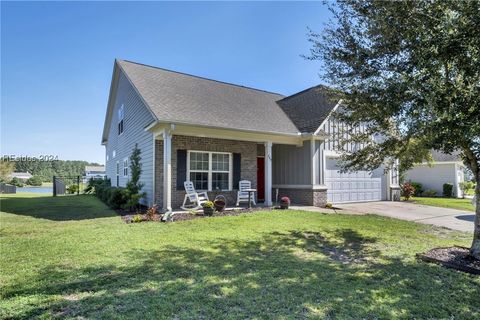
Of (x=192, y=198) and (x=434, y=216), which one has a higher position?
(x=192, y=198)

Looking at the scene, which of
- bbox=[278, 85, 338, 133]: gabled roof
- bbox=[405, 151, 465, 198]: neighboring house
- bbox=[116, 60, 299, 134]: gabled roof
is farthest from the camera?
bbox=[405, 151, 465, 198]: neighboring house

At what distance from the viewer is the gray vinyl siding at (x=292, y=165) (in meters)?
13.0

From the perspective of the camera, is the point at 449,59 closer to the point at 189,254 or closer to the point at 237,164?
the point at 189,254

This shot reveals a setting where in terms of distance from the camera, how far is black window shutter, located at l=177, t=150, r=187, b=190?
1134 cm

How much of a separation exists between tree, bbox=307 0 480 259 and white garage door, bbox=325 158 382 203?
6877 millimetres

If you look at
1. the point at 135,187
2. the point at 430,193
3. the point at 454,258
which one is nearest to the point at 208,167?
the point at 135,187

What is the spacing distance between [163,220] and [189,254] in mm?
3738

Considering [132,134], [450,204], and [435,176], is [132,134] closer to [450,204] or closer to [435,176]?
[450,204]

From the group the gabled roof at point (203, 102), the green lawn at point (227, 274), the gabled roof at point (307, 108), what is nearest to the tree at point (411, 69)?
the green lawn at point (227, 274)

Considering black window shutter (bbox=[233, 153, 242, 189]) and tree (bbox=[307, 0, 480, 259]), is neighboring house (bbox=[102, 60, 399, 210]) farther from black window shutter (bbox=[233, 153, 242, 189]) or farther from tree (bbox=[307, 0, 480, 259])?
tree (bbox=[307, 0, 480, 259])

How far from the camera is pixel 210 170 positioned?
479 inches

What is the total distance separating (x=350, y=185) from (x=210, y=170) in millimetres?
7117

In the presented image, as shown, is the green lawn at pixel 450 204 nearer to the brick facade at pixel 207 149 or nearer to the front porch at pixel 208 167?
the front porch at pixel 208 167

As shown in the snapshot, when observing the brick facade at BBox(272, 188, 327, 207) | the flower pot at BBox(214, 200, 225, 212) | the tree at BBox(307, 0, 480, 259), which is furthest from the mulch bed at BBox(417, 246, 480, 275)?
the brick facade at BBox(272, 188, 327, 207)
